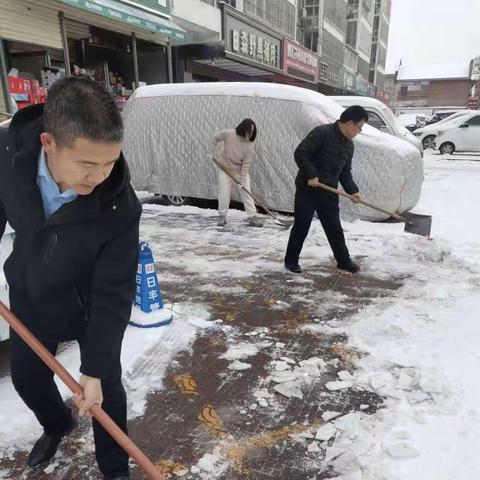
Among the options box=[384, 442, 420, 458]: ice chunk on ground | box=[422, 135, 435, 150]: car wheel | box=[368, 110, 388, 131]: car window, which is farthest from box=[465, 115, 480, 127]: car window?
box=[384, 442, 420, 458]: ice chunk on ground

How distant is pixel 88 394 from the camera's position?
155cm

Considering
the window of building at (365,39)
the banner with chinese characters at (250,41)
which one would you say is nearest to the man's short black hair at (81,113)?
the banner with chinese characters at (250,41)

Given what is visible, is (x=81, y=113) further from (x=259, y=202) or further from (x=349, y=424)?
(x=259, y=202)

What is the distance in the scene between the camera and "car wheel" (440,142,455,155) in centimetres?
1758

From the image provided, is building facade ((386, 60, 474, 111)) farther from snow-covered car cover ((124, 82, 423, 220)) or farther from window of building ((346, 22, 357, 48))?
snow-covered car cover ((124, 82, 423, 220))

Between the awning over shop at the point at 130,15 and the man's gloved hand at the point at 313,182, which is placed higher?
the awning over shop at the point at 130,15

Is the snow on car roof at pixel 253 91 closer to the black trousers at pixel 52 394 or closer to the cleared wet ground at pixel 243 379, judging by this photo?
the cleared wet ground at pixel 243 379

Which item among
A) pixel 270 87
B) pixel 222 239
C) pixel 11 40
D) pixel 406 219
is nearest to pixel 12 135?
pixel 222 239

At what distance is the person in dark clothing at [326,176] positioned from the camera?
14.6 feet

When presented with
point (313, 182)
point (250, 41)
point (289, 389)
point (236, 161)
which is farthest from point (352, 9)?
point (289, 389)

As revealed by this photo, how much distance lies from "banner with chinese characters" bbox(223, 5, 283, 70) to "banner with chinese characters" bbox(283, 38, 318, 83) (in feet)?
2.53

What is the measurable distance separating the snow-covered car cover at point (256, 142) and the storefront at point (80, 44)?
6.05 feet

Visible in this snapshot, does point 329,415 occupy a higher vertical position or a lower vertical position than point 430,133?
lower

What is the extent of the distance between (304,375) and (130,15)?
30.1 feet
